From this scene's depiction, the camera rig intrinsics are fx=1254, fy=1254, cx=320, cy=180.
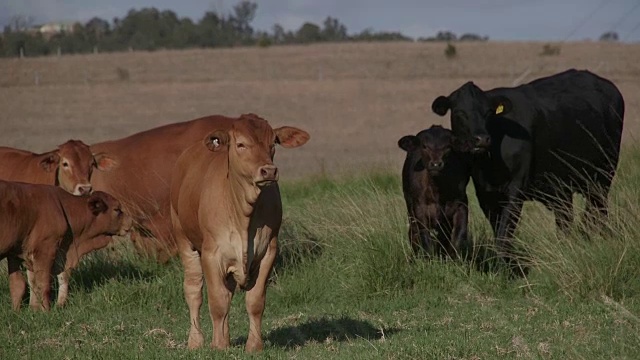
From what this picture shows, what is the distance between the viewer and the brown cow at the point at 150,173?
43.1 ft

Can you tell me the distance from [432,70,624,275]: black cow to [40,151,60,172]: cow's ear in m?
4.23

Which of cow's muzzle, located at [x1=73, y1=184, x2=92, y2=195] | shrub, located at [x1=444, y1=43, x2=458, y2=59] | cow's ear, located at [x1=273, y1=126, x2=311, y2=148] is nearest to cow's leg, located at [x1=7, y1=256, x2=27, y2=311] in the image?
cow's muzzle, located at [x1=73, y1=184, x2=92, y2=195]

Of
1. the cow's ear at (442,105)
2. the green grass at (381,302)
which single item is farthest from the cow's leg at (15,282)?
the cow's ear at (442,105)

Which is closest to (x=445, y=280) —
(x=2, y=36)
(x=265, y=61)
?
(x=265, y=61)

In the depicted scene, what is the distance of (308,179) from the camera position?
1950cm

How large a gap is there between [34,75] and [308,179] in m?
40.6

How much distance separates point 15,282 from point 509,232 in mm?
4715

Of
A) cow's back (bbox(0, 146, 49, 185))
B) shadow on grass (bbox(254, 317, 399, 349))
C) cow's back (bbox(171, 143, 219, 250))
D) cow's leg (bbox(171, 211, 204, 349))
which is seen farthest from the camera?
cow's back (bbox(0, 146, 49, 185))

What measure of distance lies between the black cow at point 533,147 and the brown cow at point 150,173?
2.63m

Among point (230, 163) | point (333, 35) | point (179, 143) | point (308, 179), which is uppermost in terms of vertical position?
point (230, 163)

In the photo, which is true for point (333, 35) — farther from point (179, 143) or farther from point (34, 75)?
point (179, 143)

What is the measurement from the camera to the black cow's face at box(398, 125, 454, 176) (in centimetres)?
1214

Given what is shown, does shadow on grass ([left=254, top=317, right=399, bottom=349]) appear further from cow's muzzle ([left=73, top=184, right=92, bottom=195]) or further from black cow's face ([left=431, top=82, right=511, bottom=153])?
cow's muzzle ([left=73, top=184, right=92, bottom=195])

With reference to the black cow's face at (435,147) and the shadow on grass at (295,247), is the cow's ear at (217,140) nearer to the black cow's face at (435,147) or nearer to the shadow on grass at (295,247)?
the shadow on grass at (295,247)
